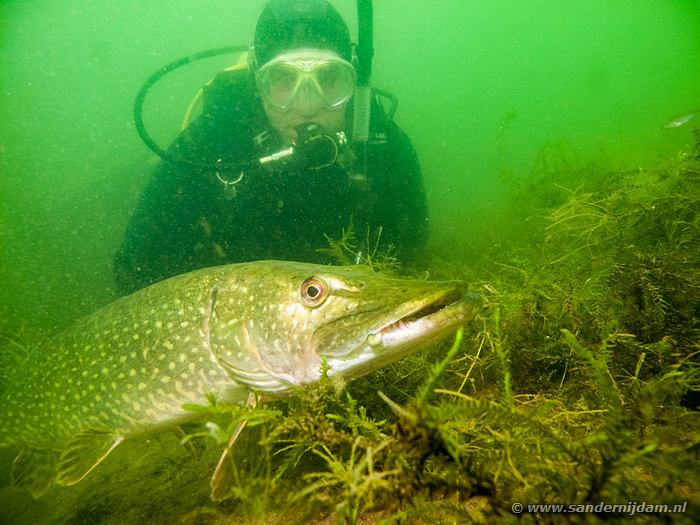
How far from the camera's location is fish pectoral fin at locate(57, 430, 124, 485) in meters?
2.41

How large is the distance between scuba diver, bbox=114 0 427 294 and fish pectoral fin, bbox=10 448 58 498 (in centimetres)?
429

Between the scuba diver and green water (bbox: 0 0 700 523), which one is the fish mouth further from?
the scuba diver

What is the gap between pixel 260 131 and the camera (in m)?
6.93

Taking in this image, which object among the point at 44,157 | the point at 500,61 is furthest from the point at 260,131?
the point at 500,61

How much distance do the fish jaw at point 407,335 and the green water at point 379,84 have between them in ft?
47.0

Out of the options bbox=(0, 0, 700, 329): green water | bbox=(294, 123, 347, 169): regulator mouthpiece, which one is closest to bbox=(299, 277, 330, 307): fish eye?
bbox=(294, 123, 347, 169): regulator mouthpiece

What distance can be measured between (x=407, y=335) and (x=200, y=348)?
1.54 meters

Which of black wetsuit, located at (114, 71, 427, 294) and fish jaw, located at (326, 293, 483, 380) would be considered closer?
fish jaw, located at (326, 293, 483, 380)

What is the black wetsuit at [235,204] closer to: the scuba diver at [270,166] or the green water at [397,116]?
the scuba diver at [270,166]

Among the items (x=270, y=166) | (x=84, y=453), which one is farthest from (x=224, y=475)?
(x=270, y=166)

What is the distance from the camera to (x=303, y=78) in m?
6.49

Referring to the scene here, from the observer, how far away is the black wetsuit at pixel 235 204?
21.8 feet

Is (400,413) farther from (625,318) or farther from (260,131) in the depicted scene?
(260,131)

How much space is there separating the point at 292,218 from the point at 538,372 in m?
5.28
